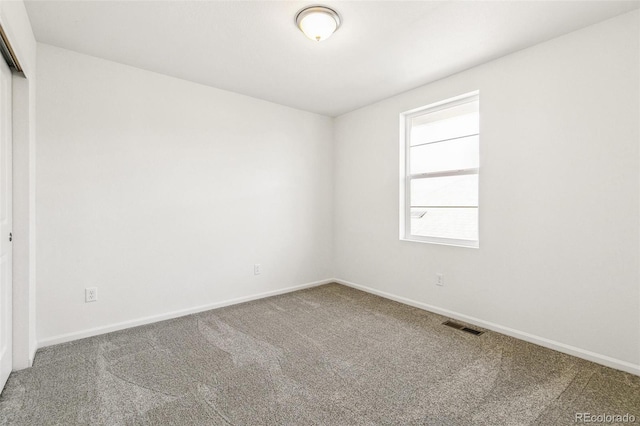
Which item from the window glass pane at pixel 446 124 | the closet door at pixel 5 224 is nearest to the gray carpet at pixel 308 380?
the closet door at pixel 5 224

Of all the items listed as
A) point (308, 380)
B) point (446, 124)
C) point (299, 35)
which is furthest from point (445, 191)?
point (308, 380)

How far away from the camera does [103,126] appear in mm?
2781

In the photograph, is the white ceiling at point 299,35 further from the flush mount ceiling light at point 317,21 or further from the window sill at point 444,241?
the window sill at point 444,241

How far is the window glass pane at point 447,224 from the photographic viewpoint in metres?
3.14

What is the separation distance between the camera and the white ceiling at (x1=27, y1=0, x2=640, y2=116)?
6.87 ft

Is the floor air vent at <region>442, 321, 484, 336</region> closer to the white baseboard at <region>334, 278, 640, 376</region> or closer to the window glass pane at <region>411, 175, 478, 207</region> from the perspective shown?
the white baseboard at <region>334, 278, 640, 376</region>

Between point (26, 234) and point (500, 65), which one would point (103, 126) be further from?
point (500, 65)

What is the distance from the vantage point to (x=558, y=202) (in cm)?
247

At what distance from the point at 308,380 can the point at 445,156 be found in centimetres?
261

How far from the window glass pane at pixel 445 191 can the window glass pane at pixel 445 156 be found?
0.12m

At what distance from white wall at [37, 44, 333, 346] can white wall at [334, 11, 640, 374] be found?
184 centimetres

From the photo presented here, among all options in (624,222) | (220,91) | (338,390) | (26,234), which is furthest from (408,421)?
(220,91)

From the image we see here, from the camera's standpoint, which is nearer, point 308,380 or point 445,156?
point 308,380

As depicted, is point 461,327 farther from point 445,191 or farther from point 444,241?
point 445,191
